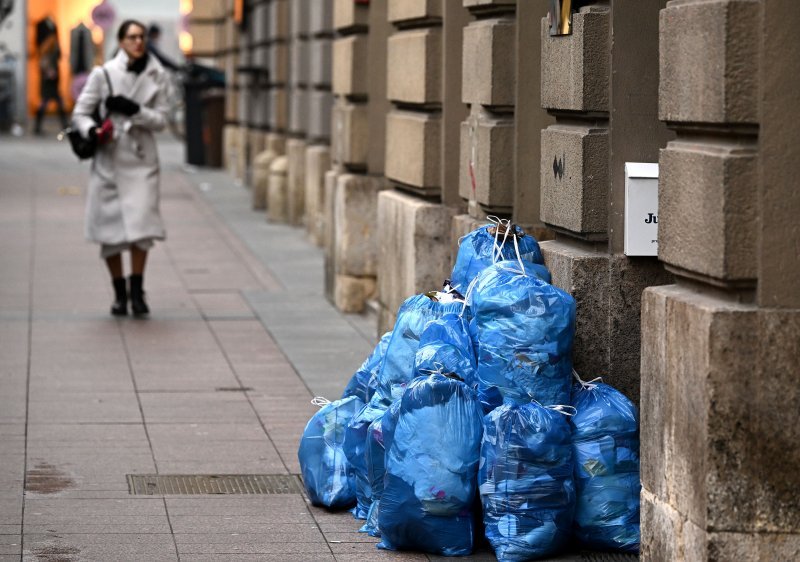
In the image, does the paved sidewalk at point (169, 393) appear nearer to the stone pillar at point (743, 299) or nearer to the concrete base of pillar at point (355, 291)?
the concrete base of pillar at point (355, 291)

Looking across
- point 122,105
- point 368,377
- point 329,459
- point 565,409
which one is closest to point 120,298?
point 122,105

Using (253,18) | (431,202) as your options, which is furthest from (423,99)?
(253,18)

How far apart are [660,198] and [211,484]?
7.67 feet

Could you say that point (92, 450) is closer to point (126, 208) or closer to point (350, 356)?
point (350, 356)

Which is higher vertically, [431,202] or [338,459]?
[431,202]

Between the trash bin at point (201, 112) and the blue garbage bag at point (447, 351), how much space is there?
1995cm

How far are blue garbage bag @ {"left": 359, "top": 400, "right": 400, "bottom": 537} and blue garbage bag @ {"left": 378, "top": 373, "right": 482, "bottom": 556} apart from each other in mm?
107

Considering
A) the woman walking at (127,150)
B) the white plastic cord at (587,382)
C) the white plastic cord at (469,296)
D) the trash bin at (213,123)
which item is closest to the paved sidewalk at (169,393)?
the woman walking at (127,150)

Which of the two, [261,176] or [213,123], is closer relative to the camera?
[261,176]

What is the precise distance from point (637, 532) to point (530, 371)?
63 centimetres

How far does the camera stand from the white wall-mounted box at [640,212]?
5.95 m

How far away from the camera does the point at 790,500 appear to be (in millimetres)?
A: 4570

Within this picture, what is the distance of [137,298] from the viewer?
10.9 m

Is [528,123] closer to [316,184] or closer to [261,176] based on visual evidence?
[316,184]
